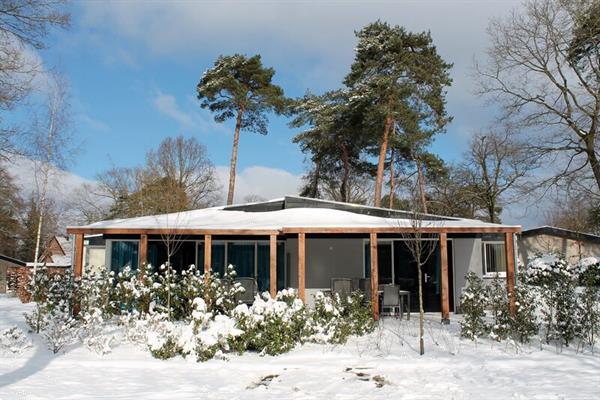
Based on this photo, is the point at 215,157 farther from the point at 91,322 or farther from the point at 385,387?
the point at 385,387

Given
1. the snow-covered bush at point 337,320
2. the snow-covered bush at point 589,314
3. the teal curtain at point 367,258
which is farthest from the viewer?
the teal curtain at point 367,258

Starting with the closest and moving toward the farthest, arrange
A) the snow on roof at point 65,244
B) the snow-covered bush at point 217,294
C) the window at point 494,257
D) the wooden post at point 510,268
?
the wooden post at point 510,268 → the snow-covered bush at point 217,294 → the window at point 494,257 → the snow on roof at point 65,244

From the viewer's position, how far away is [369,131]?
23.9 m

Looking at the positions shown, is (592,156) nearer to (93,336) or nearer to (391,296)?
(391,296)

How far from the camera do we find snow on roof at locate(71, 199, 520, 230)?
A: 1148 cm

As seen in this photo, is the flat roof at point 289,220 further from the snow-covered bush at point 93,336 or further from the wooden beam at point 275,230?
the snow-covered bush at point 93,336

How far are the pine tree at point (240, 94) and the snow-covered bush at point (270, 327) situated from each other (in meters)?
17.9

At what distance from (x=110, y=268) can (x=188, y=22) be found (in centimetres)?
713

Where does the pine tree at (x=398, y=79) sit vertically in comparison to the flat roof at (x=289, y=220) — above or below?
above

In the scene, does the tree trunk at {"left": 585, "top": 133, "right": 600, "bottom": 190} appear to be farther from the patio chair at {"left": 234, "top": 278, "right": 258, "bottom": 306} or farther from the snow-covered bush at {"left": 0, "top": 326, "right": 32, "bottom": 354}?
the snow-covered bush at {"left": 0, "top": 326, "right": 32, "bottom": 354}

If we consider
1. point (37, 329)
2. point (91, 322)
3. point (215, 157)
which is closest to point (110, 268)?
point (37, 329)

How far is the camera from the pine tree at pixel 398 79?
74.0ft

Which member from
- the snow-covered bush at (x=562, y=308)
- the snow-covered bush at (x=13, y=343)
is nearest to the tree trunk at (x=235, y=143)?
the snow-covered bush at (x=13, y=343)

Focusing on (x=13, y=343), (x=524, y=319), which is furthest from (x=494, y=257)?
(x=13, y=343)
